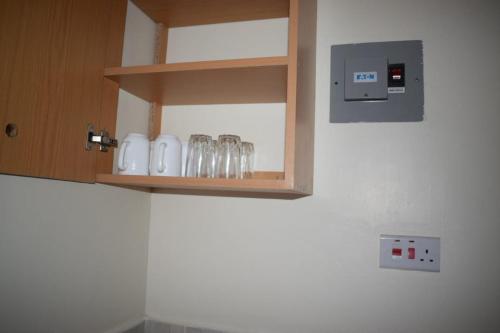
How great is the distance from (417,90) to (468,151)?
0.24 meters

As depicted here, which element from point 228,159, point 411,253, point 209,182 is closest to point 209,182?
point 209,182

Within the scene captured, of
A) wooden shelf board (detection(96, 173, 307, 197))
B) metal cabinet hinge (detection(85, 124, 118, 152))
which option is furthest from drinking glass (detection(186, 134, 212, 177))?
metal cabinet hinge (detection(85, 124, 118, 152))

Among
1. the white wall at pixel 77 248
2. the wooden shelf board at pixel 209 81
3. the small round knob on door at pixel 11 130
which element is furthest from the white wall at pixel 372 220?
the small round knob on door at pixel 11 130

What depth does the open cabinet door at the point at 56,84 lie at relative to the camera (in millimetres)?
751

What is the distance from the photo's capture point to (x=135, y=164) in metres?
1.07

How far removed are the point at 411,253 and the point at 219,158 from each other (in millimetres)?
643

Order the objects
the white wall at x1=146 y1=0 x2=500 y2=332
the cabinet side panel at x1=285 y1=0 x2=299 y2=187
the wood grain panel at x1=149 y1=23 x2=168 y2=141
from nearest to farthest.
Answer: the cabinet side panel at x1=285 y1=0 x2=299 y2=187, the white wall at x1=146 y1=0 x2=500 y2=332, the wood grain panel at x1=149 y1=23 x2=168 y2=141

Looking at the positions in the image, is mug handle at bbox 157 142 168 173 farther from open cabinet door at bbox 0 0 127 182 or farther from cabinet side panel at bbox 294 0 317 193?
cabinet side panel at bbox 294 0 317 193

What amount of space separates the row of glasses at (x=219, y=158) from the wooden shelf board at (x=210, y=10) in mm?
453

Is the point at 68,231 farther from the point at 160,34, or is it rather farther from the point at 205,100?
the point at 160,34

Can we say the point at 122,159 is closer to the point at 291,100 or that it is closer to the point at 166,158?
the point at 166,158

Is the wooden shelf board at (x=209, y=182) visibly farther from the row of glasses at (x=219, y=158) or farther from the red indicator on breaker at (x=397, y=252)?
the red indicator on breaker at (x=397, y=252)

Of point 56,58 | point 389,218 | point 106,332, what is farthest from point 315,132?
point 106,332

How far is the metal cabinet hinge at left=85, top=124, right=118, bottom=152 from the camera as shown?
98 cm
